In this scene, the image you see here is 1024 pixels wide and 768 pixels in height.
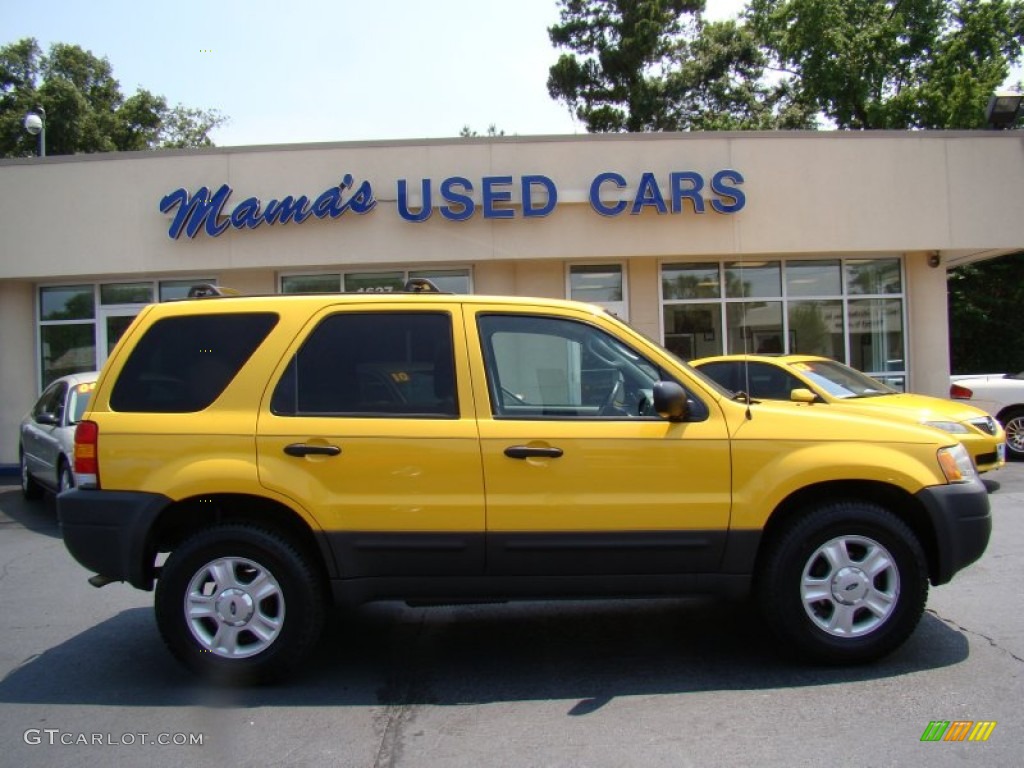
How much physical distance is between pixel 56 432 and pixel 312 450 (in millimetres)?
6200

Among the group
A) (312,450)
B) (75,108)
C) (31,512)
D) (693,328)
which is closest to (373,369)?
(312,450)

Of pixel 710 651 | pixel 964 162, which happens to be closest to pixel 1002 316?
pixel 964 162

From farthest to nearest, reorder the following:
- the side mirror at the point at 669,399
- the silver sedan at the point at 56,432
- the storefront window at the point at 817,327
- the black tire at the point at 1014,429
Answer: the storefront window at the point at 817,327 < the black tire at the point at 1014,429 < the silver sedan at the point at 56,432 < the side mirror at the point at 669,399

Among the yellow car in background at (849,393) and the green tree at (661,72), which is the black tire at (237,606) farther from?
the green tree at (661,72)

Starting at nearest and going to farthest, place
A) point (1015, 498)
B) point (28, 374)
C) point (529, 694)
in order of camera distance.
A: point (529, 694) < point (1015, 498) < point (28, 374)

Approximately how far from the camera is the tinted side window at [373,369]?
14.2 feet

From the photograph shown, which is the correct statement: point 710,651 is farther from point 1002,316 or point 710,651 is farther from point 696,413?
point 1002,316

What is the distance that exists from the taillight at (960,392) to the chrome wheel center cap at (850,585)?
9.25m

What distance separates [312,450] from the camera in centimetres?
421

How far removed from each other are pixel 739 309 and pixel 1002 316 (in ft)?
40.4

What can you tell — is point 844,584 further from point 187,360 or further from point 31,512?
point 31,512

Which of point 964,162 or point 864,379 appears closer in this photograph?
point 864,379

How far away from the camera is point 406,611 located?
572 cm

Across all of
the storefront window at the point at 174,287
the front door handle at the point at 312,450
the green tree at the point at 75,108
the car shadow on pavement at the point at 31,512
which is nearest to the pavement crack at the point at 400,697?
the front door handle at the point at 312,450
